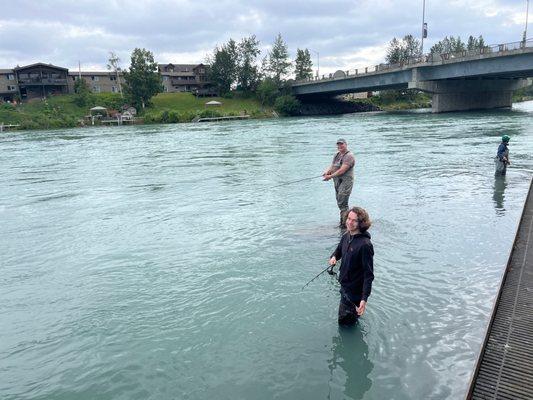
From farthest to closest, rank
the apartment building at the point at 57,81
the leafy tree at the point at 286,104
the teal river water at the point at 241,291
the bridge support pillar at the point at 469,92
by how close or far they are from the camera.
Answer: the apartment building at the point at 57,81
the leafy tree at the point at 286,104
the bridge support pillar at the point at 469,92
the teal river water at the point at 241,291

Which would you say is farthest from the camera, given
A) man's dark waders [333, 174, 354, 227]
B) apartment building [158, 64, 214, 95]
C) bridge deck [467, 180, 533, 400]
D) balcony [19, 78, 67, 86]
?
apartment building [158, 64, 214, 95]

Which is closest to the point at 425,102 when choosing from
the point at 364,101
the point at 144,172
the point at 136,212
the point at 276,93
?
the point at 364,101

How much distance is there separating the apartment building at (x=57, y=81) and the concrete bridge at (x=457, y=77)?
4752 cm

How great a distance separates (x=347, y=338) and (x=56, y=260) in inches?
285

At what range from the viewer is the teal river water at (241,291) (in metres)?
5.81

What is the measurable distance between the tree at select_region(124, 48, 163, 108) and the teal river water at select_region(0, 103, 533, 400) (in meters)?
82.8

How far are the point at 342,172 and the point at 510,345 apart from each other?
558 centimetres

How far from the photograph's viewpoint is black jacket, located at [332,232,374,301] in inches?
221

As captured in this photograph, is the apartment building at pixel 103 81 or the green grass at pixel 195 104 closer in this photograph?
the green grass at pixel 195 104

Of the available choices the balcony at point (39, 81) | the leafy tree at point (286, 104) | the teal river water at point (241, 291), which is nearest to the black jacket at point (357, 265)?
the teal river water at point (241, 291)

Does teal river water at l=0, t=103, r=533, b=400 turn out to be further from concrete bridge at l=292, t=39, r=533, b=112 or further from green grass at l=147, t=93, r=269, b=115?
green grass at l=147, t=93, r=269, b=115

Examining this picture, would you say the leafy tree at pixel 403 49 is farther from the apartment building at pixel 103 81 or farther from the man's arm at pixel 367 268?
the man's arm at pixel 367 268

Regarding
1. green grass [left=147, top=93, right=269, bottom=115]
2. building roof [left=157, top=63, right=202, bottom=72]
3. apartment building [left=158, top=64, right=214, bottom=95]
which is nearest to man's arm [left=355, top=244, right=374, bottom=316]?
green grass [left=147, top=93, right=269, bottom=115]

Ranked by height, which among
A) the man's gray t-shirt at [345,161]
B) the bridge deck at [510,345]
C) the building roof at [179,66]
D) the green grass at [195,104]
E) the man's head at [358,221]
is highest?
the building roof at [179,66]
